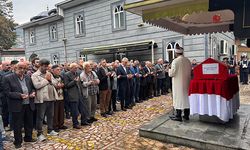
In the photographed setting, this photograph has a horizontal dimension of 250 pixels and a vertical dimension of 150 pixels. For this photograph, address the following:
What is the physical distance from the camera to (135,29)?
610 inches

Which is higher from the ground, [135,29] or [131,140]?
[135,29]

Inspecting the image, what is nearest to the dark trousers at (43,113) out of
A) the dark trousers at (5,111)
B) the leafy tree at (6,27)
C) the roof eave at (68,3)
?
the dark trousers at (5,111)

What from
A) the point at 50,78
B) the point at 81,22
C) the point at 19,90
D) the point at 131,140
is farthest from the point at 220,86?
the point at 81,22

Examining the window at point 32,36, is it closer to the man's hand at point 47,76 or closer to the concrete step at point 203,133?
the man's hand at point 47,76

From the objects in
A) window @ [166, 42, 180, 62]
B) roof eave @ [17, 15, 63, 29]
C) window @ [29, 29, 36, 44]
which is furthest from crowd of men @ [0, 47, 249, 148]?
window @ [29, 29, 36, 44]

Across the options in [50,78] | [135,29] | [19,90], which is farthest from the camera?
[135,29]

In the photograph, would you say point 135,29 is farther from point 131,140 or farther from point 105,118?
point 131,140

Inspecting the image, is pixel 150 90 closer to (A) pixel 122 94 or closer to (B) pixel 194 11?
(A) pixel 122 94

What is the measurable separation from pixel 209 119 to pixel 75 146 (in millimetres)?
3539

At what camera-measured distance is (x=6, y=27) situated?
3266 centimetres

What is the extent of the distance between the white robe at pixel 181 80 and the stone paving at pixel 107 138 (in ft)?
4.63

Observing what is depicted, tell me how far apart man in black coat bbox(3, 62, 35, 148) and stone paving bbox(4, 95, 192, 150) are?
0.52 metres

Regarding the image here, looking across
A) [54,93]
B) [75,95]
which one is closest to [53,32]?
[75,95]

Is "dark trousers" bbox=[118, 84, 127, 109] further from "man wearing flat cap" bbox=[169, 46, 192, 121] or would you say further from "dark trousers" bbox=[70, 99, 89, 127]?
"man wearing flat cap" bbox=[169, 46, 192, 121]
